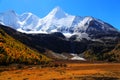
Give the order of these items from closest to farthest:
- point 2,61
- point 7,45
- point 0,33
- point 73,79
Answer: point 73,79, point 2,61, point 7,45, point 0,33

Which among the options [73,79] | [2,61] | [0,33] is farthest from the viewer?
[0,33]

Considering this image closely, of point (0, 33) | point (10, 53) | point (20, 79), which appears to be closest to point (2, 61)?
point (10, 53)

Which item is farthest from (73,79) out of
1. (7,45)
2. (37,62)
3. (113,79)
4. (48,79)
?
(37,62)

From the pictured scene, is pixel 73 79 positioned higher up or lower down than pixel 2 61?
lower down

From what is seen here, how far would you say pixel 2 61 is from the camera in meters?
106

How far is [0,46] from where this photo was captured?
363 feet

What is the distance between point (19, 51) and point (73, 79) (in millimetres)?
62034

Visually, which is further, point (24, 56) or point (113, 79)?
point (24, 56)

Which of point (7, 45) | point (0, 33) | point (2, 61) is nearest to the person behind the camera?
point (2, 61)

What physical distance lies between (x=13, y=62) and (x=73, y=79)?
174 ft

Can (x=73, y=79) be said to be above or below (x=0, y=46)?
below

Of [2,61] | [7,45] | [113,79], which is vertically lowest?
[113,79]

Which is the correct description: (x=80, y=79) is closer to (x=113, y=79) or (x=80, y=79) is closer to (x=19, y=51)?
(x=113, y=79)

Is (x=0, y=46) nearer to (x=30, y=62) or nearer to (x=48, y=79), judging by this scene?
(x=30, y=62)
